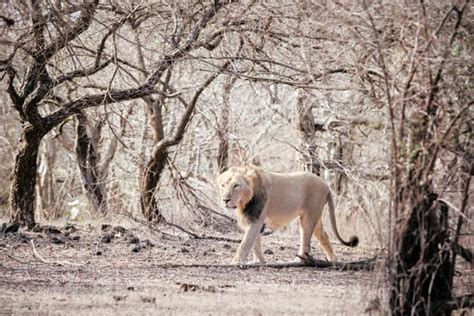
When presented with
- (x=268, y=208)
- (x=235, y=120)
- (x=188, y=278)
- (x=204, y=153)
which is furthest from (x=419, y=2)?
(x=204, y=153)

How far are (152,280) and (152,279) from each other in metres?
0.08

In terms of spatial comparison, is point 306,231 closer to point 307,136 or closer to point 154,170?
point 154,170

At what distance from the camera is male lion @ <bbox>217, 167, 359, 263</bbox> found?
11.2m

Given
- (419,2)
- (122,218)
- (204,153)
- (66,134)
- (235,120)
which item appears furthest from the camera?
(66,134)

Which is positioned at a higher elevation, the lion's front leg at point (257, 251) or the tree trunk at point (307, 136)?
the tree trunk at point (307, 136)

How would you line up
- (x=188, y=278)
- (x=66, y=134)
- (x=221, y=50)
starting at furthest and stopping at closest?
(x=66, y=134)
(x=221, y=50)
(x=188, y=278)

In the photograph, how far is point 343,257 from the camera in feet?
42.8

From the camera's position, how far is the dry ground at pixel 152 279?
8.06 metres

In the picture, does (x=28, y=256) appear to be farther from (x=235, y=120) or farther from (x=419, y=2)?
(x=235, y=120)

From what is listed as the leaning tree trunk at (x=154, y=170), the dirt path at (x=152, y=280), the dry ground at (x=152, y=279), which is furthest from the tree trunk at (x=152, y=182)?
the dirt path at (x=152, y=280)

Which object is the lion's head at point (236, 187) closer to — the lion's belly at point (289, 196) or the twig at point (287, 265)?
the lion's belly at point (289, 196)

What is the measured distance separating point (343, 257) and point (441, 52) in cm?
646

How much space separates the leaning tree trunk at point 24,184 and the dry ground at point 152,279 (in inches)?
21.9

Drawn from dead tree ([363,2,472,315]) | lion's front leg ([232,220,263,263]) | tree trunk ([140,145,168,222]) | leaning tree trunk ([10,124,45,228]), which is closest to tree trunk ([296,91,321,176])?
tree trunk ([140,145,168,222])
